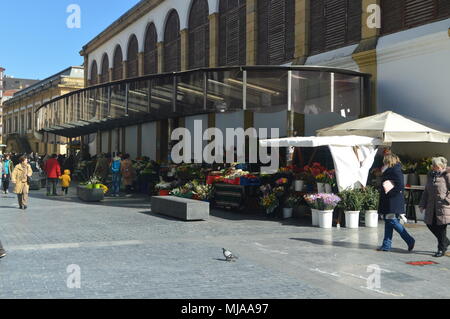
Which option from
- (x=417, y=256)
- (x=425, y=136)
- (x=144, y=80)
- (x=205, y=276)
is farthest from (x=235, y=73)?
(x=205, y=276)

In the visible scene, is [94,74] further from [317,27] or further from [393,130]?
[393,130]

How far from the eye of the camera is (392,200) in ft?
30.1

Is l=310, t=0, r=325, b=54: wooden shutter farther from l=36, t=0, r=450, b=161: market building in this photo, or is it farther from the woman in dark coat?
the woman in dark coat

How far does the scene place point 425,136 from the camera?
1309cm

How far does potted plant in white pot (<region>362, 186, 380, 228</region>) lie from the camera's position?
12477mm

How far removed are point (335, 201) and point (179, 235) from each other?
3.76m

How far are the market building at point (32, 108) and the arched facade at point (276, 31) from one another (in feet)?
113

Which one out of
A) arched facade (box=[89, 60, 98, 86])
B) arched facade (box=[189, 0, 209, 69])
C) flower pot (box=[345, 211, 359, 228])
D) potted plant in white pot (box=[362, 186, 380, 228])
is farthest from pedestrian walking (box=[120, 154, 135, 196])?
arched facade (box=[89, 60, 98, 86])

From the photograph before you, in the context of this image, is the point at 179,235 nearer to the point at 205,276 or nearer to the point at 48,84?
the point at 205,276

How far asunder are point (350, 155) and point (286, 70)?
371 centimetres

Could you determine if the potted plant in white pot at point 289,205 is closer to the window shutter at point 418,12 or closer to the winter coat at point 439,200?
the winter coat at point 439,200

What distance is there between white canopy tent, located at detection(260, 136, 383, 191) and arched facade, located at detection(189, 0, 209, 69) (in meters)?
15.4

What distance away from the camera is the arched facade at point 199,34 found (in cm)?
2764
